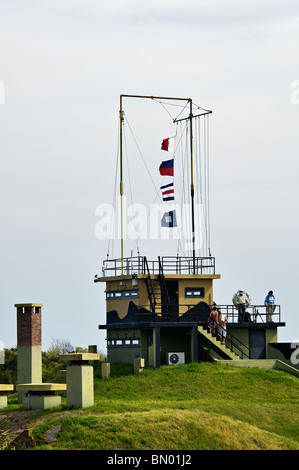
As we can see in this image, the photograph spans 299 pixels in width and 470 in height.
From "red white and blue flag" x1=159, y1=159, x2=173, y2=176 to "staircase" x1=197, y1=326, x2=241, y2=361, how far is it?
30.5ft

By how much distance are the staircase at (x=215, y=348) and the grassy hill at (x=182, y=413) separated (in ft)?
4.92

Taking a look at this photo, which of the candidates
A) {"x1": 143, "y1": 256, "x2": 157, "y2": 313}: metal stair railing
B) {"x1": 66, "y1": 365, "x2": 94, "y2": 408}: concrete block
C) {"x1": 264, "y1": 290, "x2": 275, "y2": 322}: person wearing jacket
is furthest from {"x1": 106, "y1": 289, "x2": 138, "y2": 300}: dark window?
{"x1": 66, "y1": 365, "x2": 94, "y2": 408}: concrete block

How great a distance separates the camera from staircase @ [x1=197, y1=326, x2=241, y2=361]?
48250 mm

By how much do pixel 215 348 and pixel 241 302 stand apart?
146 inches

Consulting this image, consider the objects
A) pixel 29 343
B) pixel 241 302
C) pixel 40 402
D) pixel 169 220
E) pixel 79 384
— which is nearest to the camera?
pixel 79 384

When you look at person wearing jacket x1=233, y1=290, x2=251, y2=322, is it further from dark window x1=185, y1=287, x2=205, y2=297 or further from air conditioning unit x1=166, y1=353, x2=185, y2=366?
air conditioning unit x1=166, y1=353, x2=185, y2=366

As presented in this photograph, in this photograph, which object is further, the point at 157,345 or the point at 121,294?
the point at 121,294

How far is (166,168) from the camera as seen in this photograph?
52.1 m

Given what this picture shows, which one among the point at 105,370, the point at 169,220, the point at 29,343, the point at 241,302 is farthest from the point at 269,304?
the point at 29,343

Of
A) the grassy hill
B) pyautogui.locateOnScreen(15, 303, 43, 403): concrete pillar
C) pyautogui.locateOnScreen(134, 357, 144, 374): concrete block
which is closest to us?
the grassy hill

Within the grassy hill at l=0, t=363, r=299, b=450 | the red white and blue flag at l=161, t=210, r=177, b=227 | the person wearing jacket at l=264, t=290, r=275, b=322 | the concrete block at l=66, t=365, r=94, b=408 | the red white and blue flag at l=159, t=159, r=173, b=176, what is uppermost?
the red white and blue flag at l=159, t=159, r=173, b=176

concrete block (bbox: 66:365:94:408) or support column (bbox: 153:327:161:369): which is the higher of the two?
support column (bbox: 153:327:161:369)

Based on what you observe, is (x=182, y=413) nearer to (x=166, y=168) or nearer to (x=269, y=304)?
(x=269, y=304)
